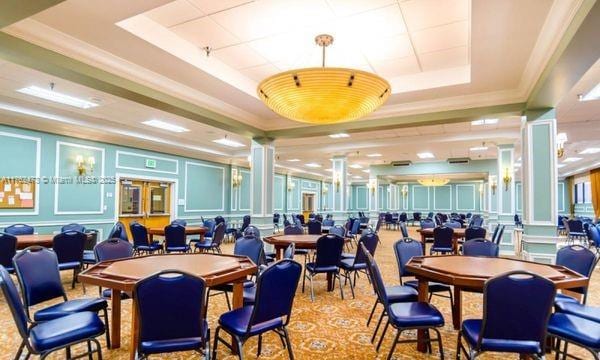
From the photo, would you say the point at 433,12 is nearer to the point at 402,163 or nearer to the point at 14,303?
the point at 14,303

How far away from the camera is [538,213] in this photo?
484 centimetres

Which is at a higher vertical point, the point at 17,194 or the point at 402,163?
the point at 402,163

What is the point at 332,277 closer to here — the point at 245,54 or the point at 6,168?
the point at 245,54

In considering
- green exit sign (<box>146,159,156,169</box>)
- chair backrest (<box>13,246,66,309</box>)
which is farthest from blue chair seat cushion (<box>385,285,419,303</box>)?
green exit sign (<box>146,159,156,169</box>)

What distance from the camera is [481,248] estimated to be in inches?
165

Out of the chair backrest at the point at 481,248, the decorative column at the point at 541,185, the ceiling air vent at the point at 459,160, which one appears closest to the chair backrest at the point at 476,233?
the decorative column at the point at 541,185

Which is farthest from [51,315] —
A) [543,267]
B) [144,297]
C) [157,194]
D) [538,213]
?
[157,194]

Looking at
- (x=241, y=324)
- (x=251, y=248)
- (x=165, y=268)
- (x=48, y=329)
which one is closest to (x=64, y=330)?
(x=48, y=329)

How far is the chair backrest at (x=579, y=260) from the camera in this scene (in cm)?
312

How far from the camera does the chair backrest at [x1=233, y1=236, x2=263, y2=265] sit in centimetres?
411

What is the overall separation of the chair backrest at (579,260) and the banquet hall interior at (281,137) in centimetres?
2

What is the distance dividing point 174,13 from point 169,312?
2.63 meters

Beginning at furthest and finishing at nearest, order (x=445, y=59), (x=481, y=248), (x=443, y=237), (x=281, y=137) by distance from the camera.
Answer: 1. (x=281, y=137)
2. (x=443, y=237)
3. (x=445, y=59)
4. (x=481, y=248)

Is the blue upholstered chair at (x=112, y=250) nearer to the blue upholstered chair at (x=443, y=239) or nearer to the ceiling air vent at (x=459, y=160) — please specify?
the blue upholstered chair at (x=443, y=239)
